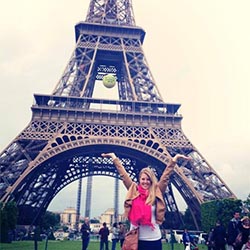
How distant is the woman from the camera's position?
427cm

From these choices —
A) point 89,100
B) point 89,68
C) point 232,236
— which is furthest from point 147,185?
point 89,68

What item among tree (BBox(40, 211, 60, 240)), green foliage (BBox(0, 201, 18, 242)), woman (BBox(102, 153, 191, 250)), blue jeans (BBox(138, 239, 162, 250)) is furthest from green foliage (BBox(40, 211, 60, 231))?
blue jeans (BBox(138, 239, 162, 250))

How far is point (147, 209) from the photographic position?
14.1 ft

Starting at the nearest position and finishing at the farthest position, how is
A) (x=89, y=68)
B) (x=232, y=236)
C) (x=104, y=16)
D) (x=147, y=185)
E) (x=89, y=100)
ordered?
(x=147, y=185) < (x=232, y=236) < (x=89, y=100) < (x=89, y=68) < (x=104, y=16)

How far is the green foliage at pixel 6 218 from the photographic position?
24.3 m

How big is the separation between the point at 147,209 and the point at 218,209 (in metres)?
25.1

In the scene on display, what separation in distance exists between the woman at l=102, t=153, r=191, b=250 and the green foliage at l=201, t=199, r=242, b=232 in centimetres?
2439

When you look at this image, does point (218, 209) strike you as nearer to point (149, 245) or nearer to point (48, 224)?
point (149, 245)

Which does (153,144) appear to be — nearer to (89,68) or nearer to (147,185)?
(89,68)

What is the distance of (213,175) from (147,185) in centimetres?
2631

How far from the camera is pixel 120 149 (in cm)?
3027

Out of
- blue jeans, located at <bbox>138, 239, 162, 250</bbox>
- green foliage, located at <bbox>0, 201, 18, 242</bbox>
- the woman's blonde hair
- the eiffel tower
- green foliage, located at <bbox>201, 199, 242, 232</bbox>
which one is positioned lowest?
blue jeans, located at <bbox>138, 239, 162, 250</bbox>

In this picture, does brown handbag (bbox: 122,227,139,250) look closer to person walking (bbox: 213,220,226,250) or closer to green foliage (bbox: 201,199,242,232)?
person walking (bbox: 213,220,226,250)

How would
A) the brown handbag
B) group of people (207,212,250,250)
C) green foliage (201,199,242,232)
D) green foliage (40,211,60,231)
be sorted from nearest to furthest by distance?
1. the brown handbag
2. group of people (207,212,250,250)
3. green foliage (201,199,242,232)
4. green foliage (40,211,60,231)
